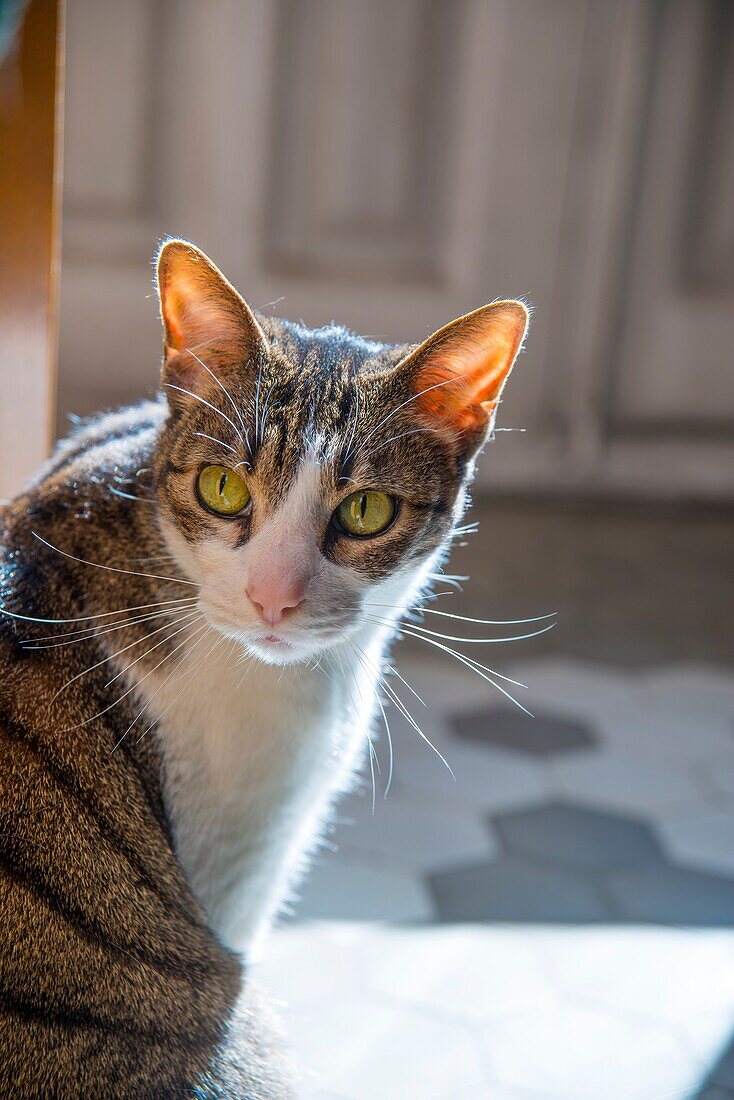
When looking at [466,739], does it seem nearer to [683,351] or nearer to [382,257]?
[382,257]

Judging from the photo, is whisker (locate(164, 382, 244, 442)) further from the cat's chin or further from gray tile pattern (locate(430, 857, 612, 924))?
gray tile pattern (locate(430, 857, 612, 924))

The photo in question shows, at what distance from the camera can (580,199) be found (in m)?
3.80

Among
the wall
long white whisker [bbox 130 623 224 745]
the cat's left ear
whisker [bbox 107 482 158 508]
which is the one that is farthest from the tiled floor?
the wall

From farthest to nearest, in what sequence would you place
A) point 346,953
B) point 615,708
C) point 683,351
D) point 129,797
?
point 683,351 → point 615,708 → point 346,953 → point 129,797

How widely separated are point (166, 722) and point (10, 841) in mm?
202

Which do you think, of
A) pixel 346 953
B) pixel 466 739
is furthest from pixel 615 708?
pixel 346 953

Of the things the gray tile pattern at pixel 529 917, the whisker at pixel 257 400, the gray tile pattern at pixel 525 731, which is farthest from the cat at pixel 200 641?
the gray tile pattern at pixel 525 731

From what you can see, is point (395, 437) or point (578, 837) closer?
point (395, 437)

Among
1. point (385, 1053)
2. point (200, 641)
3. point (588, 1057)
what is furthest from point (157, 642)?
point (588, 1057)

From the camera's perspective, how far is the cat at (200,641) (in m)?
0.96

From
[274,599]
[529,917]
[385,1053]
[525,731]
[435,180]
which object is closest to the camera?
[274,599]

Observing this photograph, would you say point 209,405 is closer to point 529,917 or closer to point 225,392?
point 225,392

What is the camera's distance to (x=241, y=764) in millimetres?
1104

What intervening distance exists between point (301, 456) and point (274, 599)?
0.51 feet
